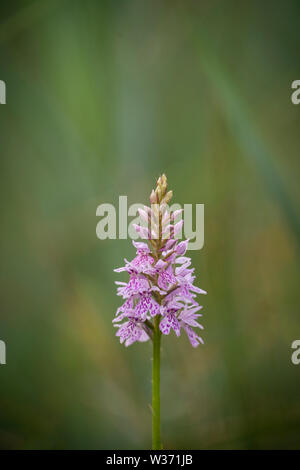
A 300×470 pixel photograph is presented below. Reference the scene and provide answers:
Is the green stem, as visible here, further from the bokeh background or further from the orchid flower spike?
the bokeh background

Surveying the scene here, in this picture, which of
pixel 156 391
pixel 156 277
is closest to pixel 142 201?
pixel 156 277

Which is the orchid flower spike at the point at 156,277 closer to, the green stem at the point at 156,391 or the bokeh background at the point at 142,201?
the green stem at the point at 156,391

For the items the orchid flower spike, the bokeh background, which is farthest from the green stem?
the bokeh background

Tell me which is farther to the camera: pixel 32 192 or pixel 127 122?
pixel 32 192

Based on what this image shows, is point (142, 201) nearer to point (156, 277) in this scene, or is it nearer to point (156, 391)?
point (156, 277)

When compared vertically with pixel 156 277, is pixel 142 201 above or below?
above

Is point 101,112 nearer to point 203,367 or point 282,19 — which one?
point 282,19

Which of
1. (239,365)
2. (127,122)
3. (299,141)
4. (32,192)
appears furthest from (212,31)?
(239,365)

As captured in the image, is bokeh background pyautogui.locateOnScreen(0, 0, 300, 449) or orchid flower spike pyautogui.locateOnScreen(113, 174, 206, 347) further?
bokeh background pyautogui.locateOnScreen(0, 0, 300, 449)
